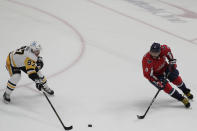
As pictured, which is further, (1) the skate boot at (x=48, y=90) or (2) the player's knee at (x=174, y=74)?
(1) the skate boot at (x=48, y=90)

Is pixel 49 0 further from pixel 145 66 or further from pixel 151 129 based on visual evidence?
pixel 151 129

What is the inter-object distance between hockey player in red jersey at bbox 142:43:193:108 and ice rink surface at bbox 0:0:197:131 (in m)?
0.27

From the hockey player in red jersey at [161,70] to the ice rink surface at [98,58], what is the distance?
27 cm

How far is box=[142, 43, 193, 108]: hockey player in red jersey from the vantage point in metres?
3.66

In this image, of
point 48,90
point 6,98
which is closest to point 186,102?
point 48,90

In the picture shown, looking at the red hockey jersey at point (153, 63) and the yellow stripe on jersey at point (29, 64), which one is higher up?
the red hockey jersey at point (153, 63)

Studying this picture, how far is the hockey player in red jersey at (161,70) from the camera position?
366 centimetres

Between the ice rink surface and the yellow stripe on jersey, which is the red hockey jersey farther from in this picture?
the yellow stripe on jersey

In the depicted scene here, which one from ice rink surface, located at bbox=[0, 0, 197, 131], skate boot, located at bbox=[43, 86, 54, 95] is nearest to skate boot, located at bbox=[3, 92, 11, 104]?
ice rink surface, located at bbox=[0, 0, 197, 131]

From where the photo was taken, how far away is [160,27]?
6.45 meters

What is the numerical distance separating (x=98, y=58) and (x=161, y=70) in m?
1.54

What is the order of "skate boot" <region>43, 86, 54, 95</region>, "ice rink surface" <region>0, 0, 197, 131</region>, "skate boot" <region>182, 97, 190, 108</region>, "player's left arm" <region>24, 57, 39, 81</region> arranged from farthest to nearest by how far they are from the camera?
"skate boot" <region>43, 86, 54, 95</region>
"skate boot" <region>182, 97, 190, 108</region>
"ice rink surface" <region>0, 0, 197, 131</region>
"player's left arm" <region>24, 57, 39, 81</region>

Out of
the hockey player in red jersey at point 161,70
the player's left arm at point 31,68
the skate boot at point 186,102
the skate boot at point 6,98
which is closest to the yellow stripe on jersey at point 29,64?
the player's left arm at point 31,68

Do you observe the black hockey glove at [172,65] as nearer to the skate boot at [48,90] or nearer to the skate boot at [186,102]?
the skate boot at [186,102]
